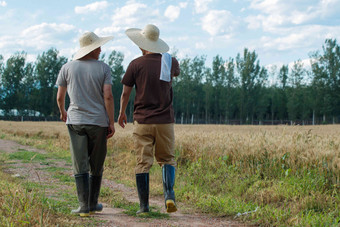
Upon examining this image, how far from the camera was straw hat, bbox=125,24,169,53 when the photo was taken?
4734mm

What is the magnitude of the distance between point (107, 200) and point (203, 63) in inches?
2570

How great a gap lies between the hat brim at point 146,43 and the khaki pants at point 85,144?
1242 millimetres

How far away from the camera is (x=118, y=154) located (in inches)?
446

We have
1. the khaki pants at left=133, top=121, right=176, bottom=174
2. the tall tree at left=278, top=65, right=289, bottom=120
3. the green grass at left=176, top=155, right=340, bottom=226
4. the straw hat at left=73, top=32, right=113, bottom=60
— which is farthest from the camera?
the tall tree at left=278, top=65, right=289, bottom=120

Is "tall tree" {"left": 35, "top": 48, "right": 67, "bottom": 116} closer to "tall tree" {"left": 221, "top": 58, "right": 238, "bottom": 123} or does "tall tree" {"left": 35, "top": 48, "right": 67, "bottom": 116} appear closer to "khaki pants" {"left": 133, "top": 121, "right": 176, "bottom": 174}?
"tall tree" {"left": 221, "top": 58, "right": 238, "bottom": 123}

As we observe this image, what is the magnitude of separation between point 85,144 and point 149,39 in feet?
5.54

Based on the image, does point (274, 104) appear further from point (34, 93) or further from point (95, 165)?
point (95, 165)

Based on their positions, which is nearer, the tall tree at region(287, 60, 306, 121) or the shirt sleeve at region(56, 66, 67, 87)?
the shirt sleeve at region(56, 66, 67, 87)

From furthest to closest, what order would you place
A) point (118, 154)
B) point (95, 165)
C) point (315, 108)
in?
point (315, 108) < point (118, 154) < point (95, 165)

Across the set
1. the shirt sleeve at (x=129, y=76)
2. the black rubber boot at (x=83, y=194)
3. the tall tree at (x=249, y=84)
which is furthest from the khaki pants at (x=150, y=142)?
the tall tree at (x=249, y=84)

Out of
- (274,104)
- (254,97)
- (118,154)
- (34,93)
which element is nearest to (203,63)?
(254,97)

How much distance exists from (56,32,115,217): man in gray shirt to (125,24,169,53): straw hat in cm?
52

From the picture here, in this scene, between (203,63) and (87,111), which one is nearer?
(87,111)

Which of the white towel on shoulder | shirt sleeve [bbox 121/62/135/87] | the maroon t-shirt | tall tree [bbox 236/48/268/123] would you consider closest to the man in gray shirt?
shirt sleeve [bbox 121/62/135/87]
